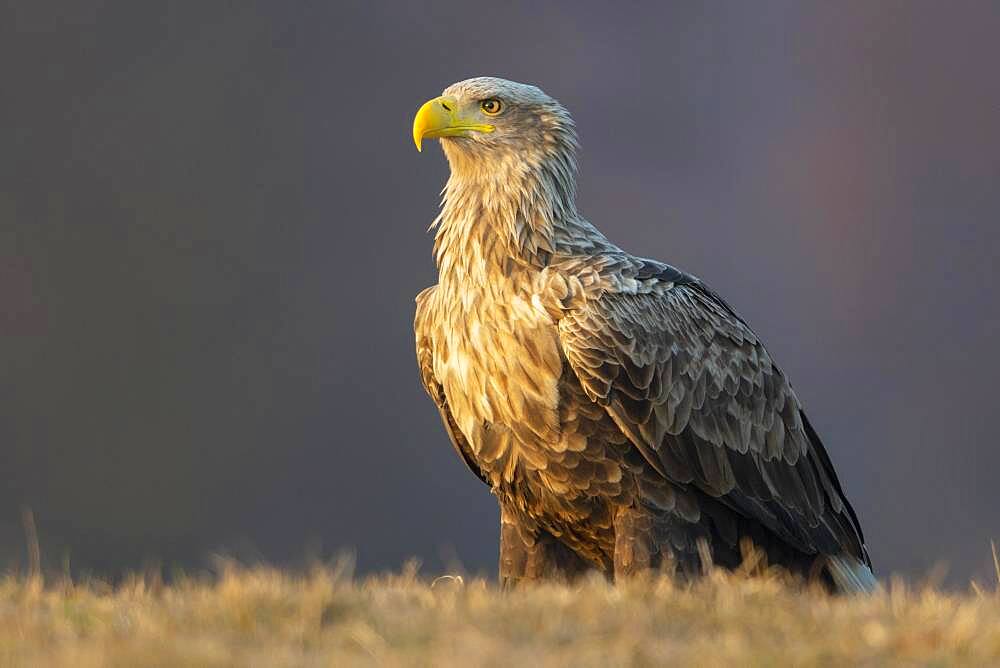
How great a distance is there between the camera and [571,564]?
9219 millimetres

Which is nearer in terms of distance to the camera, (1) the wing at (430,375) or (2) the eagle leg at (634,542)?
(2) the eagle leg at (634,542)

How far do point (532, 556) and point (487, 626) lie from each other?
3.94 meters

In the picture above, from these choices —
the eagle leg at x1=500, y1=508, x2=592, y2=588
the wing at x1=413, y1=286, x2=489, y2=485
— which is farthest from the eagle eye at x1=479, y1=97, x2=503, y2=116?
the eagle leg at x1=500, y1=508, x2=592, y2=588

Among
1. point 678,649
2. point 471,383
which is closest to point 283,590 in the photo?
point 678,649

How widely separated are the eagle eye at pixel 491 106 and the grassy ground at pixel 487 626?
426cm

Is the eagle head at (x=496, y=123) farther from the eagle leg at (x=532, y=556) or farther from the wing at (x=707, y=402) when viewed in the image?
the eagle leg at (x=532, y=556)

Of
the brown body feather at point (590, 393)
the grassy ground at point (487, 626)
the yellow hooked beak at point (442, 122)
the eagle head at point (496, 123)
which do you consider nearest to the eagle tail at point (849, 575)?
the brown body feather at point (590, 393)

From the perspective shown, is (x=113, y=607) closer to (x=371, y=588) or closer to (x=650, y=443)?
(x=371, y=588)

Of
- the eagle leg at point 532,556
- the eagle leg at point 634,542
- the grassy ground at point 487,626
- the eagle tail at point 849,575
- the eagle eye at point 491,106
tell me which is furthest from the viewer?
the eagle eye at point 491,106

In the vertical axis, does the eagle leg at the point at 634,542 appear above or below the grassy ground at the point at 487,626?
below

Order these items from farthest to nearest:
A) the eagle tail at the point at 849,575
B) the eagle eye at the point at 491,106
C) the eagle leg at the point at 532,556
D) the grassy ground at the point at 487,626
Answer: the eagle eye at the point at 491,106 < the eagle tail at the point at 849,575 < the eagle leg at the point at 532,556 < the grassy ground at the point at 487,626

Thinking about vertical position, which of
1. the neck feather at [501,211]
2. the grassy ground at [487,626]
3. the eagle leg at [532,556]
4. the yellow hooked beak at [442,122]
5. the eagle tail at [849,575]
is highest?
the yellow hooked beak at [442,122]

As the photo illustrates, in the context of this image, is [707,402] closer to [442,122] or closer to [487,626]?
[442,122]

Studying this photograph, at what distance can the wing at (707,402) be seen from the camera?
8.45 m
